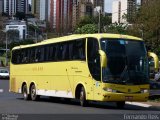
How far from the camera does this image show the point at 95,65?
22.2 m

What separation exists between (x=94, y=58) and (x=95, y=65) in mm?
307

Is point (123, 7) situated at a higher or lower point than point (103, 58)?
higher

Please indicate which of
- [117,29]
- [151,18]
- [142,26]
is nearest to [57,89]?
[151,18]

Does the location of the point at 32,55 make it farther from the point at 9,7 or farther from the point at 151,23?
the point at 9,7

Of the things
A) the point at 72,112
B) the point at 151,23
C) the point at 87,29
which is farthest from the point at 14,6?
the point at 72,112

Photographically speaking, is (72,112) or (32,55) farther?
(32,55)

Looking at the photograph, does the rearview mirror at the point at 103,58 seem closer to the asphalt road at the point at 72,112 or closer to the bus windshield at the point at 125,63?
the bus windshield at the point at 125,63

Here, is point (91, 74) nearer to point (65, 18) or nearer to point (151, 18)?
point (151, 18)

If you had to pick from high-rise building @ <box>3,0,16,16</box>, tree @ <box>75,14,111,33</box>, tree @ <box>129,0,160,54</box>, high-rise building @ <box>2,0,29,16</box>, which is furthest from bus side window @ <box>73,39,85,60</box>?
high-rise building @ <box>2,0,29,16</box>

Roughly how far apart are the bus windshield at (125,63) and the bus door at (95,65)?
30 centimetres

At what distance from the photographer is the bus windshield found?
71.4 ft

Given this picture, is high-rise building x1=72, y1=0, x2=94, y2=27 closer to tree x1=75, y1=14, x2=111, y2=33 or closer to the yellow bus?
tree x1=75, y1=14, x2=111, y2=33

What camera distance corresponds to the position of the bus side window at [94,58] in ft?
72.1

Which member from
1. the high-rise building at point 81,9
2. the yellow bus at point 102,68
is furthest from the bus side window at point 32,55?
the high-rise building at point 81,9
